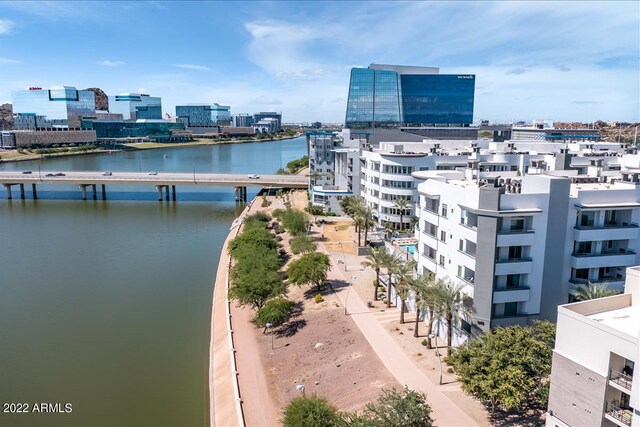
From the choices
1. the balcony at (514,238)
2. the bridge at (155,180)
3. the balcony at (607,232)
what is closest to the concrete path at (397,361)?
the balcony at (514,238)

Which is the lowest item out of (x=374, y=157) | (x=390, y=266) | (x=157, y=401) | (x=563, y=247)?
(x=157, y=401)

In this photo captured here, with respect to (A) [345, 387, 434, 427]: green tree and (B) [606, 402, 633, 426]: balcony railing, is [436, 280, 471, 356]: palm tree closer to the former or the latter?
(A) [345, 387, 434, 427]: green tree

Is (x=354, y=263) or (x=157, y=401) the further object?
(x=354, y=263)

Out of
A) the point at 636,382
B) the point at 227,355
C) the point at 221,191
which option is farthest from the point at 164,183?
the point at 636,382

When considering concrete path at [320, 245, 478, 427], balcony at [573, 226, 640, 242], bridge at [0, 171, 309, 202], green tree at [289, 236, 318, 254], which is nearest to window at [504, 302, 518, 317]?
balcony at [573, 226, 640, 242]

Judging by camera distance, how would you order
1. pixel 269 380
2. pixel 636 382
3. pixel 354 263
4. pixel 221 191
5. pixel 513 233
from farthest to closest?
pixel 221 191
pixel 354 263
pixel 269 380
pixel 513 233
pixel 636 382

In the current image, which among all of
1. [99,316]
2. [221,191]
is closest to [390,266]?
[99,316]

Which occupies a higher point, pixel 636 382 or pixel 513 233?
pixel 513 233

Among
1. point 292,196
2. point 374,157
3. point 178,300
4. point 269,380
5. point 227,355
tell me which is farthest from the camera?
point 292,196

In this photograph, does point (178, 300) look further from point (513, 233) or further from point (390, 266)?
point (513, 233)
